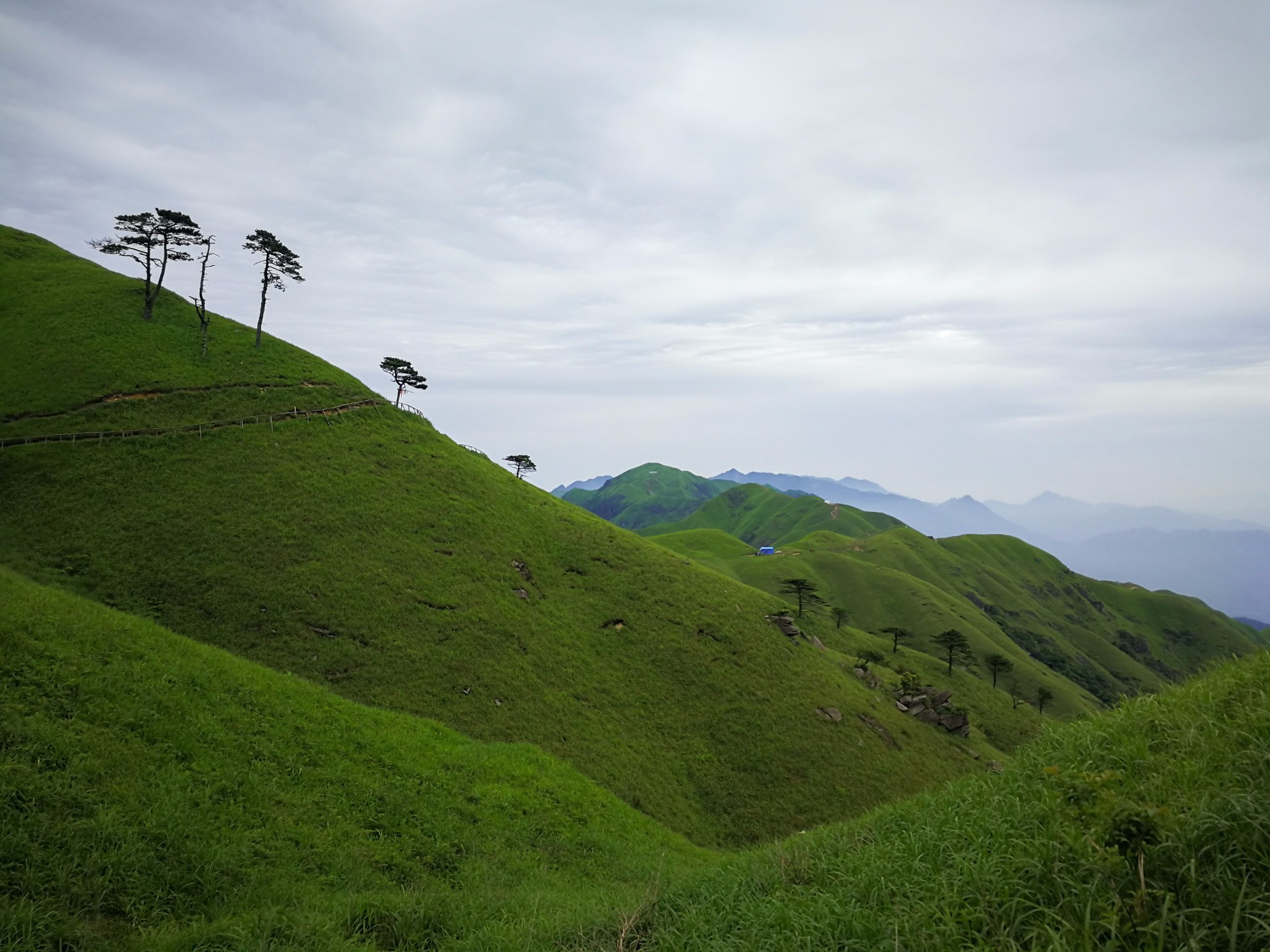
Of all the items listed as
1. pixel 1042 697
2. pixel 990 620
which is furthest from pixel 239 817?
pixel 990 620

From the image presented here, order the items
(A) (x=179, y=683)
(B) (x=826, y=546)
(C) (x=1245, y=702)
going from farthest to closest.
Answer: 1. (B) (x=826, y=546)
2. (A) (x=179, y=683)
3. (C) (x=1245, y=702)

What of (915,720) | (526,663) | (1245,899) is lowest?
(915,720)

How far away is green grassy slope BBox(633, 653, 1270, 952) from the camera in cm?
532

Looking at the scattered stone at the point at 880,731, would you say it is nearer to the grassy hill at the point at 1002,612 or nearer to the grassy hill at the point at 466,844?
the grassy hill at the point at 1002,612

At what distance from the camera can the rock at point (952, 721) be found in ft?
178

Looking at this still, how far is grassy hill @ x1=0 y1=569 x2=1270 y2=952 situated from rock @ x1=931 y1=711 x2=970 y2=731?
48.3m

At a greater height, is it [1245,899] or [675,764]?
Answer: [1245,899]

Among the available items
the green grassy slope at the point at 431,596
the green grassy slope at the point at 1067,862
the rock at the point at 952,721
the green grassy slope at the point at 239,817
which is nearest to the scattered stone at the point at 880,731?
the green grassy slope at the point at 431,596

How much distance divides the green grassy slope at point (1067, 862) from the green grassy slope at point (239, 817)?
13.9ft

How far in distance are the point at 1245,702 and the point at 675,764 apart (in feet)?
103

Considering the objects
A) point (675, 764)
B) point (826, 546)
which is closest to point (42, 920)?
point (675, 764)

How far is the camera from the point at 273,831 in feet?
41.0

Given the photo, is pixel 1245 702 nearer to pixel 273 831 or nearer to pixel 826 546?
pixel 273 831

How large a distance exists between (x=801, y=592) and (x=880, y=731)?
33.6 metres
